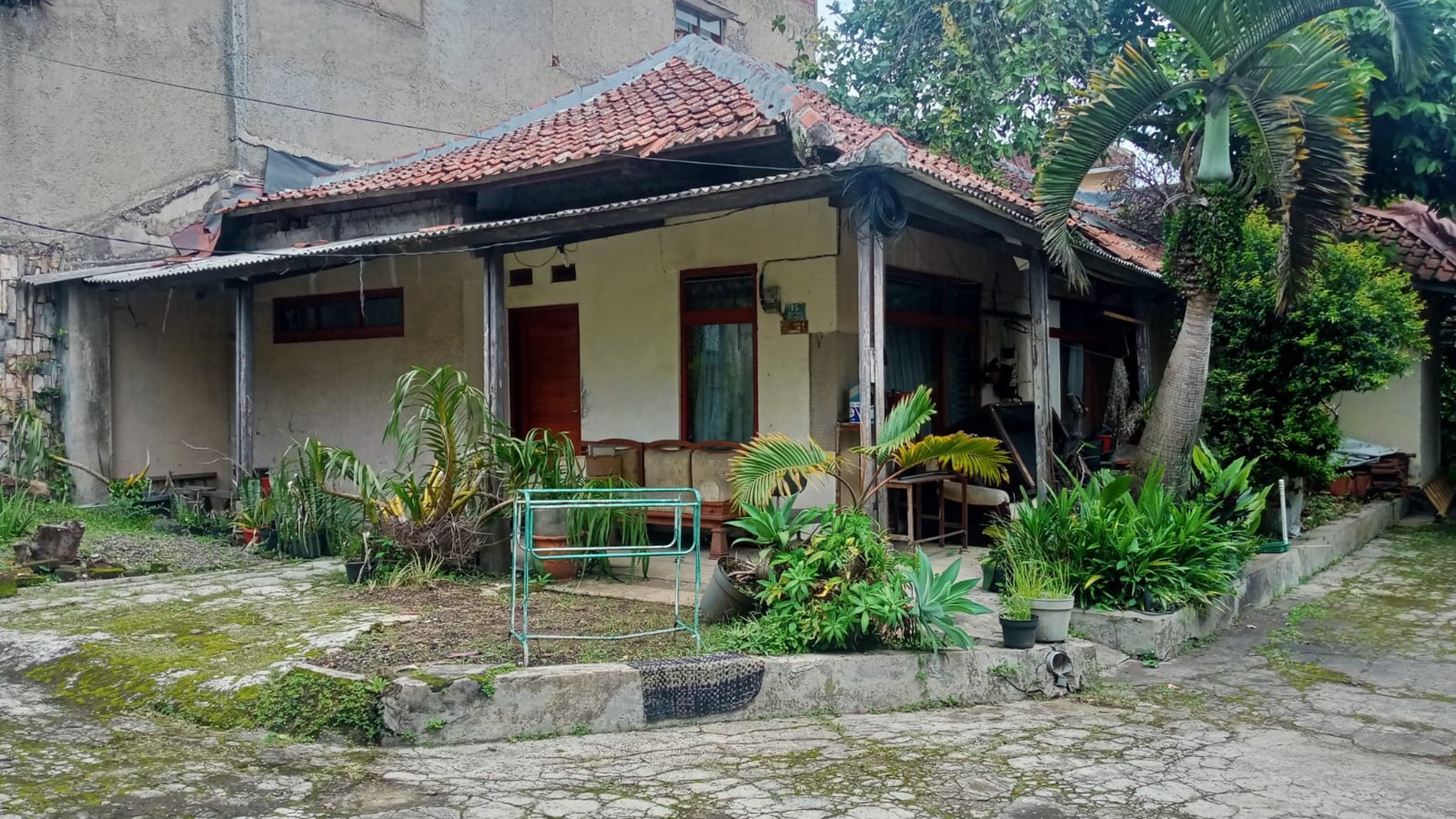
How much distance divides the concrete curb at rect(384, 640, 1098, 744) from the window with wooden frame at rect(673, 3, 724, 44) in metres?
14.0

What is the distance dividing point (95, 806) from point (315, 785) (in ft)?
2.45

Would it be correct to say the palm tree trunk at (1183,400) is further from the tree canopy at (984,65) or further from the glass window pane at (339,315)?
the glass window pane at (339,315)

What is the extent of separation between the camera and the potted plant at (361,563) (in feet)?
23.9

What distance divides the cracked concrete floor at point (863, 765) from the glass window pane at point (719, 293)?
4546 millimetres

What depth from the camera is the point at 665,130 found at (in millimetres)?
8719

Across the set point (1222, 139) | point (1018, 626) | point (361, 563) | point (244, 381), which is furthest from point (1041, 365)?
point (244, 381)

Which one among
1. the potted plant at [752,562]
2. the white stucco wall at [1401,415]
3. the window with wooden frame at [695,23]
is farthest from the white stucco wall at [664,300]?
the window with wooden frame at [695,23]

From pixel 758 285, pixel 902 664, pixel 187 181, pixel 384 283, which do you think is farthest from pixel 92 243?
pixel 902 664

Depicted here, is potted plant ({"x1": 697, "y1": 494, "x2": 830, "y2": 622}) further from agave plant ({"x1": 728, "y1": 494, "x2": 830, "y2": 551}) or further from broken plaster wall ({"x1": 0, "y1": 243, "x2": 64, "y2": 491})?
broken plaster wall ({"x1": 0, "y1": 243, "x2": 64, "y2": 491})

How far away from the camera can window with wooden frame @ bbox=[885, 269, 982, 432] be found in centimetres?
944

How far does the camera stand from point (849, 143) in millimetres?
8102

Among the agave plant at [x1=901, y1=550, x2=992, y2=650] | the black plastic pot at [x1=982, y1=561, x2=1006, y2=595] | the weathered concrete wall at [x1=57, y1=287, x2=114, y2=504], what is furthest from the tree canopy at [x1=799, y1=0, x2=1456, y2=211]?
the weathered concrete wall at [x1=57, y1=287, x2=114, y2=504]

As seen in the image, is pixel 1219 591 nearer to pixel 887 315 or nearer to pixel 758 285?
pixel 887 315

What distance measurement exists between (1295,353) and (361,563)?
25.0 ft
